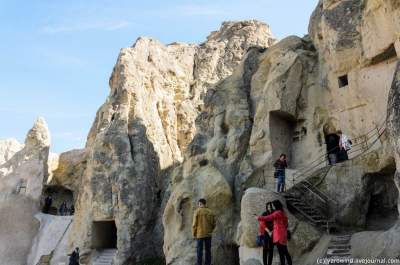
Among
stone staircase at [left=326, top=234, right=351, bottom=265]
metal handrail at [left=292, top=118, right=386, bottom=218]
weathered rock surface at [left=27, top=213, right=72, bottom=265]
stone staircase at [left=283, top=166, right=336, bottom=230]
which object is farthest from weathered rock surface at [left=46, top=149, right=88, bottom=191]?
stone staircase at [left=326, top=234, right=351, bottom=265]

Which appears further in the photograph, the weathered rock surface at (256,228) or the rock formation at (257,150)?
the rock formation at (257,150)

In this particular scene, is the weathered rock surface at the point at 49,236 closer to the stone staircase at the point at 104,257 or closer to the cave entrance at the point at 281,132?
the stone staircase at the point at 104,257

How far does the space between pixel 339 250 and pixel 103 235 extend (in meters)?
12.8

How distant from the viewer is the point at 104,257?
17.6 meters

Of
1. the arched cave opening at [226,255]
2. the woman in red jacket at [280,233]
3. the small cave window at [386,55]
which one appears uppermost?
the small cave window at [386,55]

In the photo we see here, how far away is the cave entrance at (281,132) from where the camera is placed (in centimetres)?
1498

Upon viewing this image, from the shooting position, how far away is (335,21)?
14898 mm

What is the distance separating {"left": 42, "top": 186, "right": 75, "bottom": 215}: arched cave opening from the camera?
2494 cm

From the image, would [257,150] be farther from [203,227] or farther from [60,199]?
[60,199]

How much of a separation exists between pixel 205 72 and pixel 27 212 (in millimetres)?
14263

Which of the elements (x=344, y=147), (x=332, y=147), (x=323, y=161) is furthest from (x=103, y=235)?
(x=344, y=147)

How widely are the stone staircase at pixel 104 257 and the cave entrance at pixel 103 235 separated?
0.39m

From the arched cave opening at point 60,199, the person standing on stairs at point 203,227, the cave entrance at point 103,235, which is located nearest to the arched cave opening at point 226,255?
the person standing on stairs at point 203,227

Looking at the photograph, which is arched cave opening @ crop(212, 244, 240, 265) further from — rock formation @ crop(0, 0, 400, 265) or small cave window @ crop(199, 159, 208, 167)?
small cave window @ crop(199, 159, 208, 167)
